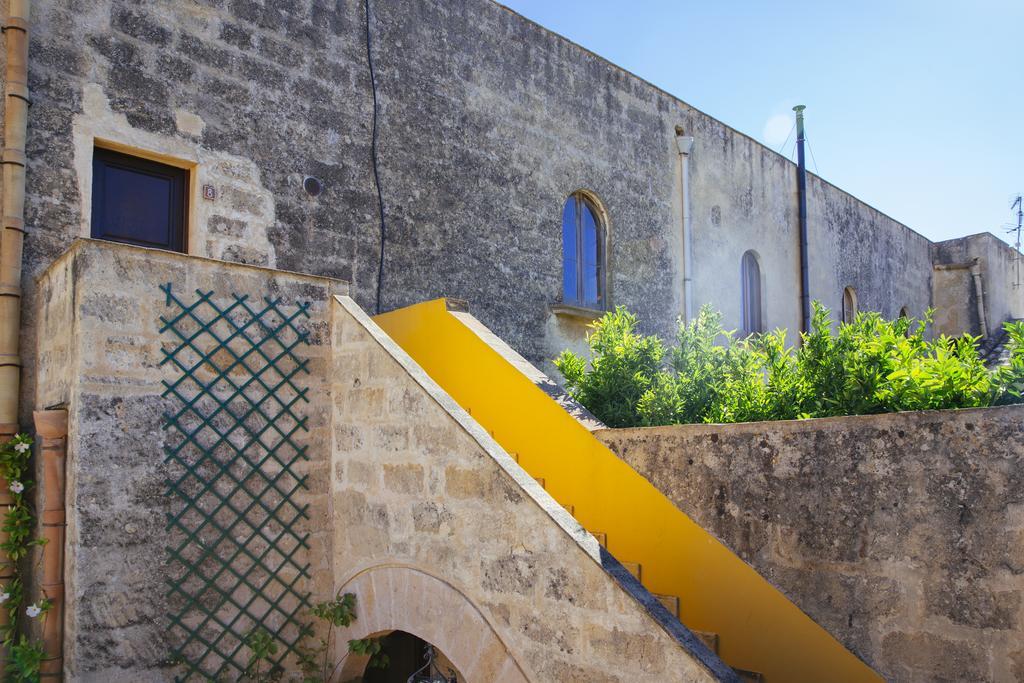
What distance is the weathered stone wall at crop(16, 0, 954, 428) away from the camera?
5395mm

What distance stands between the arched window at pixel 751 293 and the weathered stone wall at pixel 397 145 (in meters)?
0.55

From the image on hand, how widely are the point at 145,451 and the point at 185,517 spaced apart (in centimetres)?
39

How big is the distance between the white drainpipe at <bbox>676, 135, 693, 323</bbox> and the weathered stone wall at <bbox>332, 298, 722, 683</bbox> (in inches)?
237

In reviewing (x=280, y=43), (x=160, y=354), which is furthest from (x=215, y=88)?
(x=160, y=354)

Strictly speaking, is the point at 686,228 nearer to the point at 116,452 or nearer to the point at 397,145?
the point at 397,145

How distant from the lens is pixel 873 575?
3.79 metres

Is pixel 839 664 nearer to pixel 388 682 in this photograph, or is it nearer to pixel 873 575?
pixel 873 575

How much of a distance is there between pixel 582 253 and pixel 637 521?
16.4ft

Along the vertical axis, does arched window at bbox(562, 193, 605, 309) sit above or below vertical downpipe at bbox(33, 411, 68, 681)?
above

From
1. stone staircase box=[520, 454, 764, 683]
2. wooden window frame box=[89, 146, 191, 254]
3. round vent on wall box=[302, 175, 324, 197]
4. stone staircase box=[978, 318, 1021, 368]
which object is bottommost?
stone staircase box=[520, 454, 764, 683]

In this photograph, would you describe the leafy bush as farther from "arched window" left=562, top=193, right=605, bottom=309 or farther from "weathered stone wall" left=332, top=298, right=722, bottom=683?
"arched window" left=562, top=193, right=605, bottom=309

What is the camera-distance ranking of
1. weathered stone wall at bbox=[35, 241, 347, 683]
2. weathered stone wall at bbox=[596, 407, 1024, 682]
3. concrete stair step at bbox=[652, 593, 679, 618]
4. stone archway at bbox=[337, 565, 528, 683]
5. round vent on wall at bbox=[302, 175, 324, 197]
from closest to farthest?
weathered stone wall at bbox=[596, 407, 1024, 682]
stone archway at bbox=[337, 565, 528, 683]
weathered stone wall at bbox=[35, 241, 347, 683]
concrete stair step at bbox=[652, 593, 679, 618]
round vent on wall at bbox=[302, 175, 324, 197]

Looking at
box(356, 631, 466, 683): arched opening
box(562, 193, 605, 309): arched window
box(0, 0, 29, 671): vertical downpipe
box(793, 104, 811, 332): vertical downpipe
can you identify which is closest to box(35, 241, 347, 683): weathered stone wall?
box(0, 0, 29, 671): vertical downpipe

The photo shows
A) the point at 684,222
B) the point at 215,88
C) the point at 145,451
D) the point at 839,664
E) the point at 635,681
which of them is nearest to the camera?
the point at 635,681
